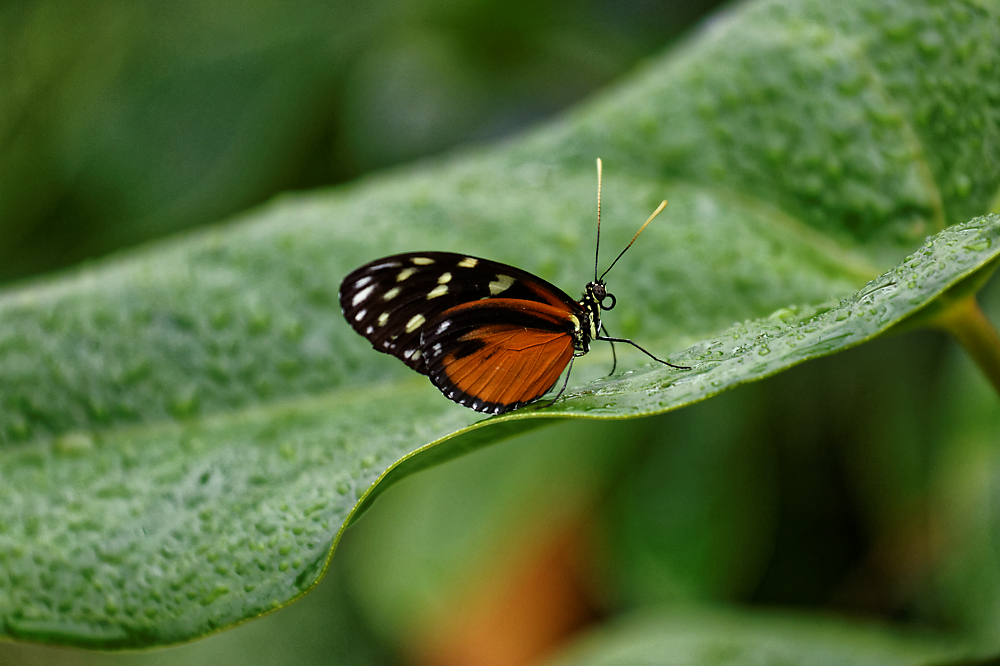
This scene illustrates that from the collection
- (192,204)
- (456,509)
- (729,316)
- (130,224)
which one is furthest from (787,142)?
(130,224)

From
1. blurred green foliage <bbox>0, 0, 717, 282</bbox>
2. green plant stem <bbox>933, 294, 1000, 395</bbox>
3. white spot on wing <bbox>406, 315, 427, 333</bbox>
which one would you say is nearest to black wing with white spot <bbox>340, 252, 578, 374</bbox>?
white spot on wing <bbox>406, 315, 427, 333</bbox>

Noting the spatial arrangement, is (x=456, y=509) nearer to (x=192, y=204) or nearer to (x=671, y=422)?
(x=671, y=422)

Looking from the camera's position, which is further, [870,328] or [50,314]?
[50,314]

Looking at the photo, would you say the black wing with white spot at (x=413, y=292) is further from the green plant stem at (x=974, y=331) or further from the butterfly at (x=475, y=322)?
the green plant stem at (x=974, y=331)

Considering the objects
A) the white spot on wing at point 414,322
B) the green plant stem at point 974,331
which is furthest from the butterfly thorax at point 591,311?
the green plant stem at point 974,331

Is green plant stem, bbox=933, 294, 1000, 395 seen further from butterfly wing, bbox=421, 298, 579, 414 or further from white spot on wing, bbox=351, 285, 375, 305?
white spot on wing, bbox=351, 285, 375, 305
